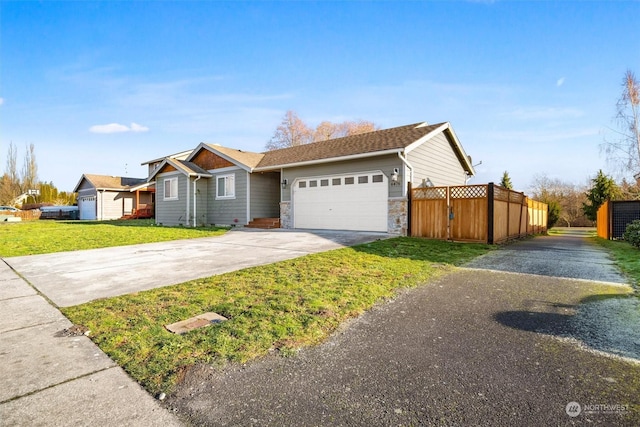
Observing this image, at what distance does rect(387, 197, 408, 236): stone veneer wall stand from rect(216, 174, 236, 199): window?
29.5 feet

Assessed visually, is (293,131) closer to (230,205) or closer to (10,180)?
(230,205)

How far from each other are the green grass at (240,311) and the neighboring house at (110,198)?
1071 inches

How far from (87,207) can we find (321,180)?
27816 mm

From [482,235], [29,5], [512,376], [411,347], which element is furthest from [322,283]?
[29,5]

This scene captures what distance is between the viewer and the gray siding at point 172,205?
60.0ft

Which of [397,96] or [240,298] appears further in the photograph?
[397,96]

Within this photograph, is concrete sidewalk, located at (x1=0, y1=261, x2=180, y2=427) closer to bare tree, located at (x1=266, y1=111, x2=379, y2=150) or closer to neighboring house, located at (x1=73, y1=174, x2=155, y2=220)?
neighboring house, located at (x1=73, y1=174, x2=155, y2=220)

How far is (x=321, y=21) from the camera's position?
1088 cm

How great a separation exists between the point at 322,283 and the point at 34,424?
352 centimetres

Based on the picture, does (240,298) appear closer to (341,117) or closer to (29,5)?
(29,5)

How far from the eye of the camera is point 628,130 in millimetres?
19031

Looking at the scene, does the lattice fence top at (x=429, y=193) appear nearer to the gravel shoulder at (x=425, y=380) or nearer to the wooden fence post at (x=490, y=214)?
the wooden fence post at (x=490, y=214)

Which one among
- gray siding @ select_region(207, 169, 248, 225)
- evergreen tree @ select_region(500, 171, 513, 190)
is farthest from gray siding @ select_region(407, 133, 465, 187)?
evergreen tree @ select_region(500, 171, 513, 190)

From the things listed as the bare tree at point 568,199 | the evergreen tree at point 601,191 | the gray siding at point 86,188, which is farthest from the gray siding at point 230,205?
the bare tree at point 568,199
